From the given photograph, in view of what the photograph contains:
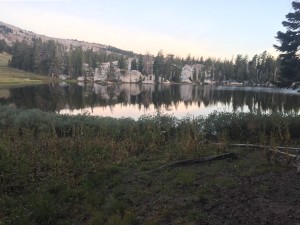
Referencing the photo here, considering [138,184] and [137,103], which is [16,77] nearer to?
[137,103]

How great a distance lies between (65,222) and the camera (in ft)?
25.3

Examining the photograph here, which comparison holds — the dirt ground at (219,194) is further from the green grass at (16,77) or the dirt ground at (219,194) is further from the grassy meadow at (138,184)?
the green grass at (16,77)

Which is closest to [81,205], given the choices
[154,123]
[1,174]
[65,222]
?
[65,222]

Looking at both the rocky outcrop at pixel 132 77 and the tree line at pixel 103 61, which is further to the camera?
the rocky outcrop at pixel 132 77

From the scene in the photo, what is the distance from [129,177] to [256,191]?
4.19 meters

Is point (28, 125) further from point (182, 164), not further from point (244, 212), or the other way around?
point (244, 212)

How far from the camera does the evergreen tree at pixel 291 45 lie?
2698 cm

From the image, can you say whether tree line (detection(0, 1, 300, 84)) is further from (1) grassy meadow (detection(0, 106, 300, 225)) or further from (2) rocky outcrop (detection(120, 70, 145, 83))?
(1) grassy meadow (detection(0, 106, 300, 225))

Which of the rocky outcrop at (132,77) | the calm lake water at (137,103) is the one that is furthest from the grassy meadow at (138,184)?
the rocky outcrop at (132,77)

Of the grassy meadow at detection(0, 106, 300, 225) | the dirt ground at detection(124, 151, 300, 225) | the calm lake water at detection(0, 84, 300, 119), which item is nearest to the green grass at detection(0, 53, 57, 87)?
the calm lake water at detection(0, 84, 300, 119)

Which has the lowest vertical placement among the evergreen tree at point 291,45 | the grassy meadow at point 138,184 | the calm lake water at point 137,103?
the calm lake water at point 137,103

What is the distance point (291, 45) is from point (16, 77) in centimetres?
10520

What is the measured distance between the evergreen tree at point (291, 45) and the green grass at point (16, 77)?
285ft

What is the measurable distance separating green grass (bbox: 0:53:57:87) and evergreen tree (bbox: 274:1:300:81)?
86.8 meters
